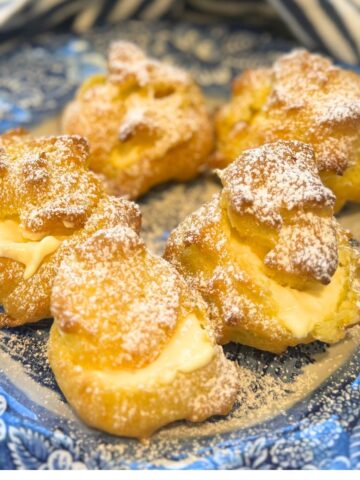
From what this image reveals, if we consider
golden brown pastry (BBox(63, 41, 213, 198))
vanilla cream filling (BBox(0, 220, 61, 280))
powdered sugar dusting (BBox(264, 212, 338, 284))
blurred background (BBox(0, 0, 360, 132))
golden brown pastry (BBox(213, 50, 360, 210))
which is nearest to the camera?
powdered sugar dusting (BBox(264, 212, 338, 284))

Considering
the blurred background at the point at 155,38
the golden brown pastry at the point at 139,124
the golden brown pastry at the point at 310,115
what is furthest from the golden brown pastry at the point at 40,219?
the blurred background at the point at 155,38

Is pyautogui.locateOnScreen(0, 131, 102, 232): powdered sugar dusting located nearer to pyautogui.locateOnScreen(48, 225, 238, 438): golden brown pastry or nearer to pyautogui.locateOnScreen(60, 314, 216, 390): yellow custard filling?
pyautogui.locateOnScreen(48, 225, 238, 438): golden brown pastry

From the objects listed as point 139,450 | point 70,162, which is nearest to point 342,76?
point 70,162

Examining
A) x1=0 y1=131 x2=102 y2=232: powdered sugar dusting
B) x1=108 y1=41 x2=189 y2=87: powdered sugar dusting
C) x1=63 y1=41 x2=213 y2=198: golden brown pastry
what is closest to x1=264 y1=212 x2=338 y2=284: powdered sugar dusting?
x1=0 y1=131 x2=102 y2=232: powdered sugar dusting

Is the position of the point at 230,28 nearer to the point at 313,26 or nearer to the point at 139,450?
the point at 313,26

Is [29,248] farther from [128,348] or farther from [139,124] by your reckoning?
[139,124]

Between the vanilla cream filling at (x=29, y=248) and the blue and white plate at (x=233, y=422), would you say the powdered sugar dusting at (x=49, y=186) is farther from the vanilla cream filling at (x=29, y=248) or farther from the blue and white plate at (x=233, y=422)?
the blue and white plate at (x=233, y=422)
